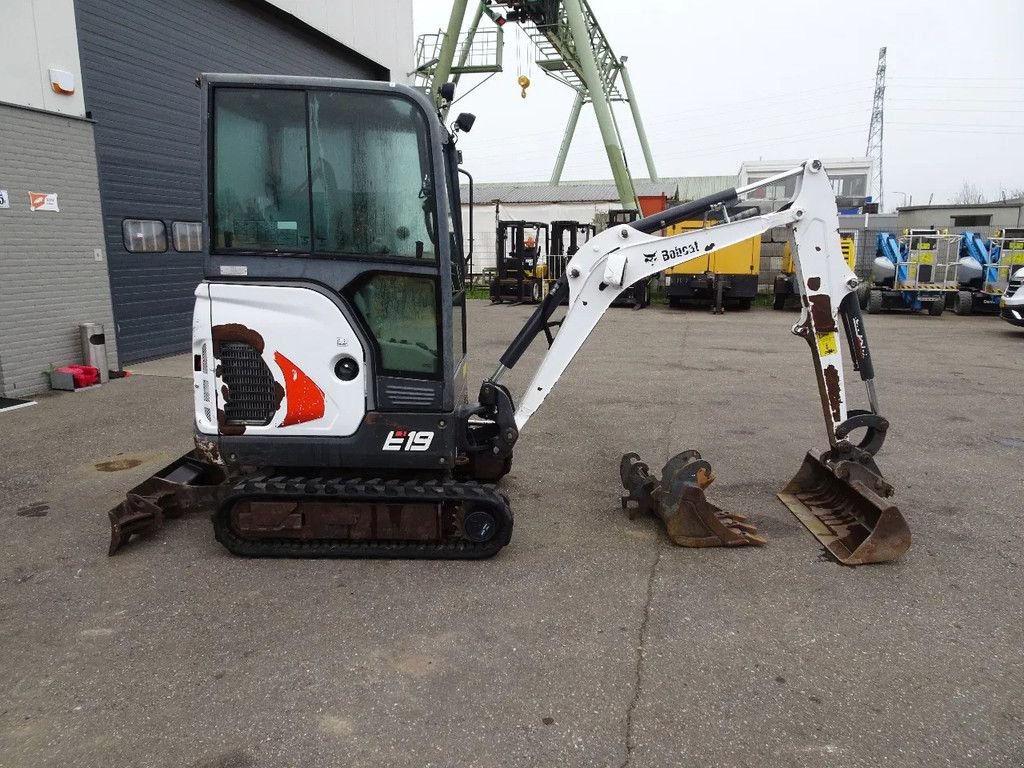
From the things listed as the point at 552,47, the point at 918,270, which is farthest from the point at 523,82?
the point at 918,270

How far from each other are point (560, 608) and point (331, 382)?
6.20 ft

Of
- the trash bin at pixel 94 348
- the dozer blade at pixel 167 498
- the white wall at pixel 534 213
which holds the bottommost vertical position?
the dozer blade at pixel 167 498

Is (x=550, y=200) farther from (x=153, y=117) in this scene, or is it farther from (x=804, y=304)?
(x=804, y=304)

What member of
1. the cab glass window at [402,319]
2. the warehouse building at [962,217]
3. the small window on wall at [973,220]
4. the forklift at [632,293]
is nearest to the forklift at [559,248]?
the forklift at [632,293]

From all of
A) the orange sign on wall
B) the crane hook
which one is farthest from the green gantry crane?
the orange sign on wall

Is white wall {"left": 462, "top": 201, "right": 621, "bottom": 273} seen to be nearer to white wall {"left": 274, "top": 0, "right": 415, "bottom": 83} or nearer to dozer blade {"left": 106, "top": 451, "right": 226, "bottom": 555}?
white wall {"left": 274, "top": 0, "right": 415, "bottom": 83}

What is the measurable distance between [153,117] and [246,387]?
850 centimetres

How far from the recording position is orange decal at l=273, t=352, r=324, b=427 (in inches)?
165

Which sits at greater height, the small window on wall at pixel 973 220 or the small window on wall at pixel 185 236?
the small window on wall at pixel 973 220

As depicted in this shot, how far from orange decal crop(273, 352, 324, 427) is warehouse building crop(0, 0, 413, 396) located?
254 inches

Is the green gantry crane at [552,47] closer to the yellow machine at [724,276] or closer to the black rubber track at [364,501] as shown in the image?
the yellow machine at [724,276]

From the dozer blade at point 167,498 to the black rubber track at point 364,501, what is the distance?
0.35 metres

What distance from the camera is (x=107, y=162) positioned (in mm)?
9914

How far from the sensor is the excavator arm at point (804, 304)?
4754mm
